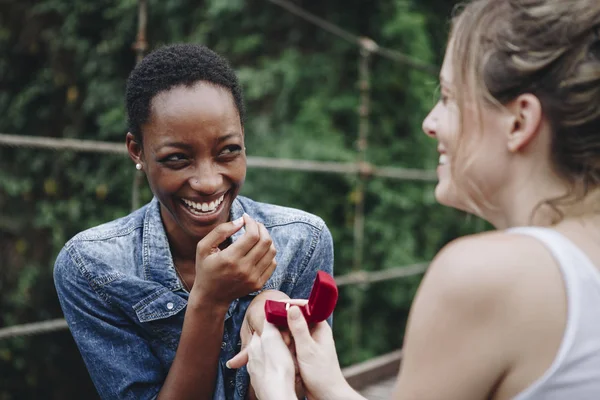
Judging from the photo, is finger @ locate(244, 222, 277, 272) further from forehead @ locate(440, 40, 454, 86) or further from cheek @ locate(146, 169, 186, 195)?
forehead @ locate(440, 40, 454, 86)

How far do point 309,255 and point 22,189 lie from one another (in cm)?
252

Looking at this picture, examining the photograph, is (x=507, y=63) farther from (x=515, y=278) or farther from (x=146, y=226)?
(x=146, y=226)

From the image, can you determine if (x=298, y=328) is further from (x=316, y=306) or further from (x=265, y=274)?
(x=265, y=274)

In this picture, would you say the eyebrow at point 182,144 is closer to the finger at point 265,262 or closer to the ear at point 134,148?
the ear at point 134,148

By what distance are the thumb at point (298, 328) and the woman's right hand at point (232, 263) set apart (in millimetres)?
235

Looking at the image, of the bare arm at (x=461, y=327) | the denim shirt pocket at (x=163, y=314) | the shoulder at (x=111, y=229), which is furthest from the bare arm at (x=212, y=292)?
the bare arm at (x=461, y=327)

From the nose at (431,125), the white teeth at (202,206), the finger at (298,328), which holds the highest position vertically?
the nose at (431,125)

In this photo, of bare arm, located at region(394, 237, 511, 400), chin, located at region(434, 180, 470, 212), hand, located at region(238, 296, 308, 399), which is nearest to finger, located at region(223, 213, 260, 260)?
hand, located at region(238, 296, 308, 399)

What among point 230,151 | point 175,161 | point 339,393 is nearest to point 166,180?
point 175,161

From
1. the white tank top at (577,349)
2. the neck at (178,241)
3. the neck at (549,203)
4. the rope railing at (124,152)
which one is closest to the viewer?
the white tank top at (577,349)

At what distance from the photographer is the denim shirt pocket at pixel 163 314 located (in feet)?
5.39

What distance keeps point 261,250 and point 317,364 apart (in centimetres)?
34

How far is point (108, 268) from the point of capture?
1.65 metres

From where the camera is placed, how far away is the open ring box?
129cm
